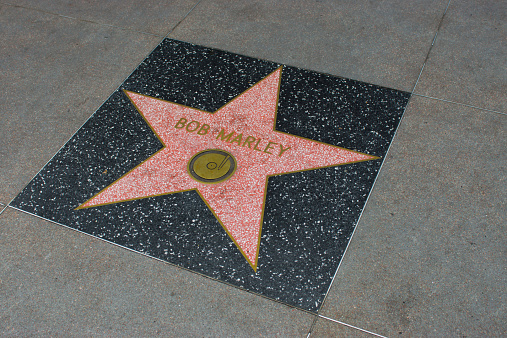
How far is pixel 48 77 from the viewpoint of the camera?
349 centimetres

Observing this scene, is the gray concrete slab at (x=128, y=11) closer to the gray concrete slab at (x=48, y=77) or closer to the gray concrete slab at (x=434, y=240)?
the gray concrete slab at (x=48, y=77)

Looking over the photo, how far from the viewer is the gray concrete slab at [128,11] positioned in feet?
13.0

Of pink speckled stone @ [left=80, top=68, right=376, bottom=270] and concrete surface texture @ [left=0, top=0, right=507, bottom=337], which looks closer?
concrete surface texture @ [left=0, top=0, right=507, bottom=337]

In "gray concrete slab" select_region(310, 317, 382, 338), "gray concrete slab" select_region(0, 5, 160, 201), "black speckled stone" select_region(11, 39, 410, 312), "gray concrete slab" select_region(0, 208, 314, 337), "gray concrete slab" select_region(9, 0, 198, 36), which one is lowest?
"gray concrete slab" select_region(310, 317, 382, 338)

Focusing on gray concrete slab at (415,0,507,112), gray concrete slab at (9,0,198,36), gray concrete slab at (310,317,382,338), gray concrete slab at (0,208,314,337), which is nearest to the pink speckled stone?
gray concrete slab at (0,208,314,337)

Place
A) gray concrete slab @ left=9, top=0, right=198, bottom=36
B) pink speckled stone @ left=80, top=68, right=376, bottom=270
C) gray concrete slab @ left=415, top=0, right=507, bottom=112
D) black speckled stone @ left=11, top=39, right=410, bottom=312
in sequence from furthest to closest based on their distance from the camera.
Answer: gray concrete slab @ left=9, top=0, right=198, bottom=36, gray concrete slab @ left=415, top=0, right=507, bottom=112, pink speckled stone @ left=80, top=68, right=376, bottom=270, black speckled stone @ left=11, top=39, right=410, bottom=312

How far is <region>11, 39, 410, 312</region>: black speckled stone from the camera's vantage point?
230 cm

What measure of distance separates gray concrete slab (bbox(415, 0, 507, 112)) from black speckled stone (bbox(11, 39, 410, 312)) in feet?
1.35

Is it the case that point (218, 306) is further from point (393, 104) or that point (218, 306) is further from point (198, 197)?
point (393, 104)

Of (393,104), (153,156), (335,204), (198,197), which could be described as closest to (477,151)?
(393,104)

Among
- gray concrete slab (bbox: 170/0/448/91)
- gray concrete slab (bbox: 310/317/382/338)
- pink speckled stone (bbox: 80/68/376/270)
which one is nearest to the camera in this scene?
gray concrete slab (bbox: 310/317/382/338)

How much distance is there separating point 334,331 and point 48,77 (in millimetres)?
3093

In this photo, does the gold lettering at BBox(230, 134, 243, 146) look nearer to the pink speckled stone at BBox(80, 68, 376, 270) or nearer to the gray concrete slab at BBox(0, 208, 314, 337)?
the pink speckled stone at BBox(80, 68, 376, 270)

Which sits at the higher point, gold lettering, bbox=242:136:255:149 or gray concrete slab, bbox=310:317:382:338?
gold lettering, bbox=242:136:255:149
